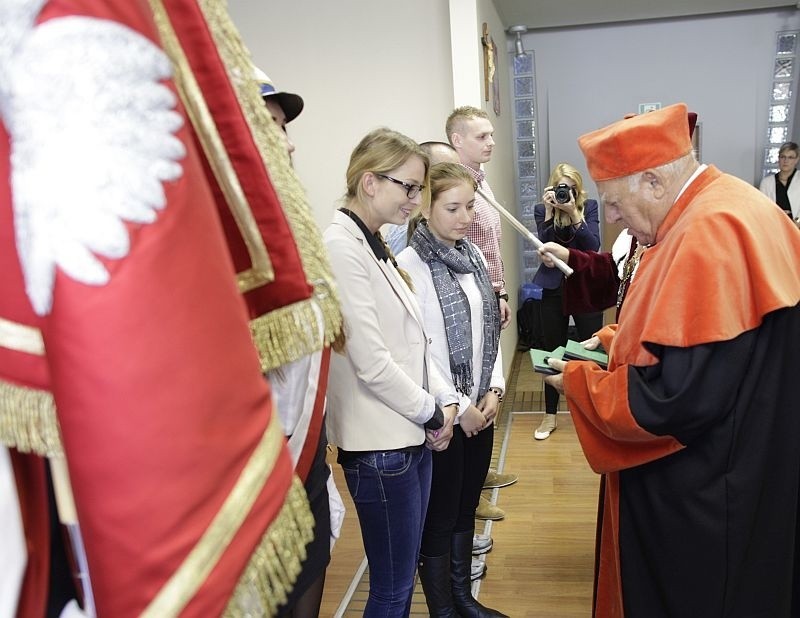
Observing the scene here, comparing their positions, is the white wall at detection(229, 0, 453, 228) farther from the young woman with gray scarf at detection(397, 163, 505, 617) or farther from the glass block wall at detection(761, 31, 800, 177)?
the glass block wall at detection(761, 31, 800, 177)

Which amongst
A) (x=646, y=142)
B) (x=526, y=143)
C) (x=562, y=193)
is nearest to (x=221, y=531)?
(x=646, y=142)

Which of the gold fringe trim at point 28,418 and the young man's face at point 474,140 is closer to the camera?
the gold fringe trim at point 28,418

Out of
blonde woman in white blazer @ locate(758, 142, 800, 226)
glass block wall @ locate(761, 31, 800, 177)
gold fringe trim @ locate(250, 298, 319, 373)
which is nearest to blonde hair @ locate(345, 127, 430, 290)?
gold fringe trim @ locate(250, 298, 319, 373)

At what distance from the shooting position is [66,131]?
0.36 metres

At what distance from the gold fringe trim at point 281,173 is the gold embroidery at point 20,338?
0.63 ft

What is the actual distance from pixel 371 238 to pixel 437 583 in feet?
3.61

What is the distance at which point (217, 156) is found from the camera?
0.51 meters

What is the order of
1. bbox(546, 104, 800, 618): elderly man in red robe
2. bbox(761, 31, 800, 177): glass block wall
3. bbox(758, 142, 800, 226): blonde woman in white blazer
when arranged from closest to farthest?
1. bbox(546, 104, 800, 618): elderly man in red robe
2. bbox(758, 142, 800, 226): blonde woman in white blazer
3. bbox(761, 31, 800, 177): glass block wall

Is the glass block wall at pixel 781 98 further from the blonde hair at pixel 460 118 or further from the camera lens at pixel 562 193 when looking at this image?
the blonde hair at pixel 460 118

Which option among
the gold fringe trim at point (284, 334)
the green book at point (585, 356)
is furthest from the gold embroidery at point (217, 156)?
the green book at point (585, 356)

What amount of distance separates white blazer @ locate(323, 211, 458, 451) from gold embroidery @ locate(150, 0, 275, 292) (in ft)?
3.28

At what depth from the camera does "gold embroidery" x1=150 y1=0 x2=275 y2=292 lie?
1.62 feet

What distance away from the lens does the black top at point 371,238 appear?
169cm

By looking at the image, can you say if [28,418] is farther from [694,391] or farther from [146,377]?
[694,391]
